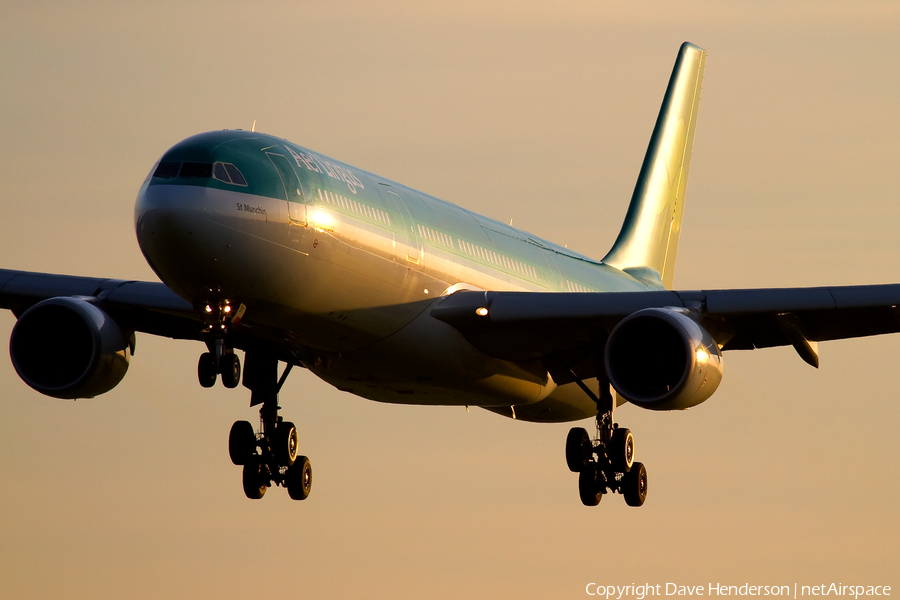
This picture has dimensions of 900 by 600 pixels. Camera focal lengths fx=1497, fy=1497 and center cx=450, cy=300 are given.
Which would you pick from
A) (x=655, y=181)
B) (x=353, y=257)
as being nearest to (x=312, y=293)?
(x=353, y=257)

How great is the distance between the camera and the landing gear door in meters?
25.9

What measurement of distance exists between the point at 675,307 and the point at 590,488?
6377 millimetres

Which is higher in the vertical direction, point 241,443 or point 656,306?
point 656,306

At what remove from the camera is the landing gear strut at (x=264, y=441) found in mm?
33000

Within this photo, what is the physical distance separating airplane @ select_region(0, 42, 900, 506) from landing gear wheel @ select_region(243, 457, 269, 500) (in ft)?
0.13

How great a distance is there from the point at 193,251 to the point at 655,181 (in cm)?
2765

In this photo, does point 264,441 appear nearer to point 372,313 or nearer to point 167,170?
point 372,313

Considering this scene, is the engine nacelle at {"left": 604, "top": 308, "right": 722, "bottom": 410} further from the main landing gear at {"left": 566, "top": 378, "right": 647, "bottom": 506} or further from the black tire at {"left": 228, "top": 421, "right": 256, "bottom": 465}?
the black tire at {"left": 228, "top": 421, "right": 256, "bottom": 465}

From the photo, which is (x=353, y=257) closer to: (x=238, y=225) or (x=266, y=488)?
(x=238, y=225)

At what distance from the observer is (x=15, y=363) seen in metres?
31.2

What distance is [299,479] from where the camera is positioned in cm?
3328

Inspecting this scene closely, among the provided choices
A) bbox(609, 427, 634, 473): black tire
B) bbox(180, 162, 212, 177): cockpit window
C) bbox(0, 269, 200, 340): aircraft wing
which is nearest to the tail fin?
bbox(609, 427, 634, 473): black tire

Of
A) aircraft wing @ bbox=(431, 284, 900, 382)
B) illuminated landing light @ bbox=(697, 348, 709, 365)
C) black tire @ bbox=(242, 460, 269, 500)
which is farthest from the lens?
black tire @ bbox=(242, 460, 269, 500)

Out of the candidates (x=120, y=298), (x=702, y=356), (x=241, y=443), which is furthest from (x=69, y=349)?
(x=702, y=356)
